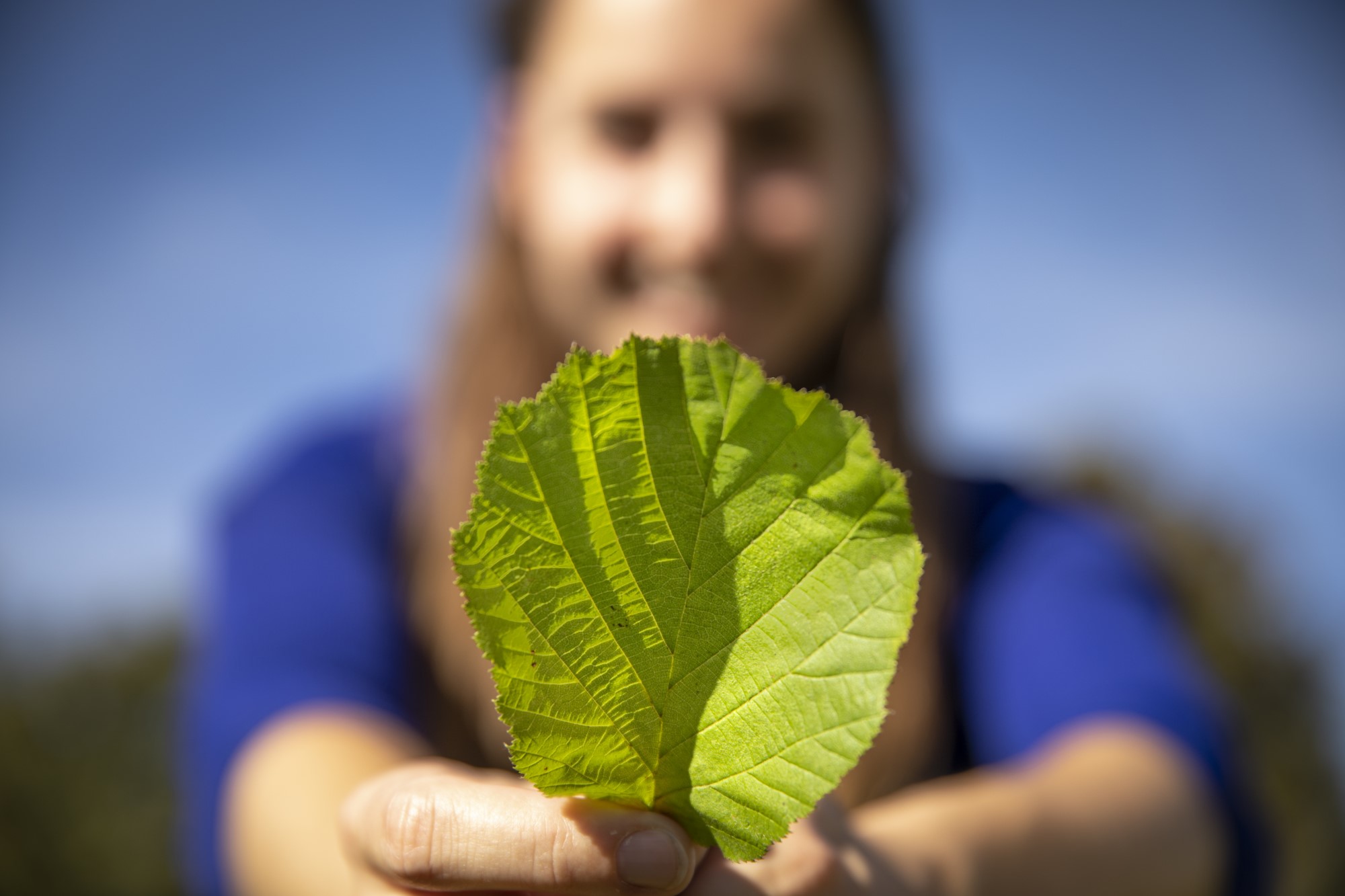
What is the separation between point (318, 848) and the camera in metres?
1.55

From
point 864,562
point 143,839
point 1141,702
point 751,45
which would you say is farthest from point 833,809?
point 143,839

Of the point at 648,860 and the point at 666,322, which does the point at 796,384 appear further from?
the point at 648,860

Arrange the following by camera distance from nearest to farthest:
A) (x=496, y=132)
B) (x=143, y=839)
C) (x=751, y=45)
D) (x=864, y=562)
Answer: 1. (x=864, y=562)
2. (x=751, y=45)
3. (x=496, y=132)
4. (x=143, y=839)

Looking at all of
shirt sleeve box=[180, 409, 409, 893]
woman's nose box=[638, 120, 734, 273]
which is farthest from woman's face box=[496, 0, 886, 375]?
shirt sleeve box=[180, 409, 409, 893]

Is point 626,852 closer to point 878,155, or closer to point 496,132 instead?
point 878,155

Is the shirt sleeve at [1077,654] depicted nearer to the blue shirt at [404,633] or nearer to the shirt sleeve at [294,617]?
the blue shirt at [404,633]

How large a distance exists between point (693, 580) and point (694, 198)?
5.46 feet

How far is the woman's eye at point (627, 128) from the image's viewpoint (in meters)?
2.32

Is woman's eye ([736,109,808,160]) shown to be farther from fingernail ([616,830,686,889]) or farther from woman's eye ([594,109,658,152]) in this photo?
fingernail ([616,830,686,889])

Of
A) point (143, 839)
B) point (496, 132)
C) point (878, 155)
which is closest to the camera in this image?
point (878, 155)

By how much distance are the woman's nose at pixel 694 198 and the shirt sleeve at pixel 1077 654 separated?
1.45m

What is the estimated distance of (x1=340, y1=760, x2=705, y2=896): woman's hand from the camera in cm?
80

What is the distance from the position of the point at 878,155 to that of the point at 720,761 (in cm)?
248

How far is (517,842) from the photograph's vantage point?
0.83 metres
